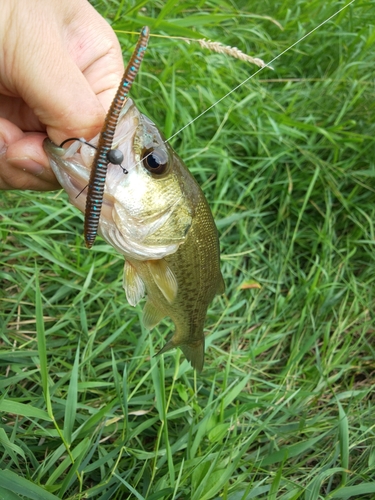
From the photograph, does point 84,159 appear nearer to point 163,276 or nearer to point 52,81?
point 52,81

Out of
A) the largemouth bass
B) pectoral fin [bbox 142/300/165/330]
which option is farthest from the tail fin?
pectoral fin [bbox 142/300/165/330]

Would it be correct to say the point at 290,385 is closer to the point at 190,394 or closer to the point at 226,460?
the point at 190,394

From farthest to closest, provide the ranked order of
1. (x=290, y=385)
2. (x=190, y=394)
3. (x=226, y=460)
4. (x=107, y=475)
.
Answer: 1. (x=290, y=385)
2. (x=190, y=394)
3. (x=226, y=460)
4. (x=107, y=475)

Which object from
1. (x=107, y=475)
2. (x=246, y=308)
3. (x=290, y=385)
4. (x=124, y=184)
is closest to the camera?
(x=124, y=184)

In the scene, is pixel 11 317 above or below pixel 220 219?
above

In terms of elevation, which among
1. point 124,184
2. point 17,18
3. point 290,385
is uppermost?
point 17,18

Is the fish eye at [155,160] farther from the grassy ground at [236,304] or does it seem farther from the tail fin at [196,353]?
the tail fin at [196,353]

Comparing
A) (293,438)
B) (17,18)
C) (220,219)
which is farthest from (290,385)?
(17,18)
